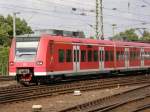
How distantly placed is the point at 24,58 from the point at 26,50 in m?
0.44

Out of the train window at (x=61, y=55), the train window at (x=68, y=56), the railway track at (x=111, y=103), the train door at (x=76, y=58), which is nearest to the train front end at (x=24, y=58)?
the train window at (x=61, y=55)

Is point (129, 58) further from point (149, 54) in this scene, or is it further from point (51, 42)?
point (51, 42)

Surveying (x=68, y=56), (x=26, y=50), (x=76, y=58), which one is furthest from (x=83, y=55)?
(x=26, y=50)

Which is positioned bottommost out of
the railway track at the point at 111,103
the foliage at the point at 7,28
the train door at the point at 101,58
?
the railway track at the point at 111,103

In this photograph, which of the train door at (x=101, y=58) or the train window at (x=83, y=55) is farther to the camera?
the train door at (x=101, y=58)

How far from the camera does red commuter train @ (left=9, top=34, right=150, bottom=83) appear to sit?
2488 cm

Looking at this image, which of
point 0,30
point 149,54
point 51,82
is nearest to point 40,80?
point 51,82

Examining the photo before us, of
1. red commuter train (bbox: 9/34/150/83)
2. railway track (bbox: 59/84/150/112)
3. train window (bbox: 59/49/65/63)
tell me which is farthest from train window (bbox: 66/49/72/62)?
railway track (bbox: 59/84/150/112)

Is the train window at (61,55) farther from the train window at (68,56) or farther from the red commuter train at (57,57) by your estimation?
the train window at (68,56)

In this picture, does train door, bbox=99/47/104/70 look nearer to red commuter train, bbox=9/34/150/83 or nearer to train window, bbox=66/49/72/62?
red commuter train, bbox=9/34/150/83

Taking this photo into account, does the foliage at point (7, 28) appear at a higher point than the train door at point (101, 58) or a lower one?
higher

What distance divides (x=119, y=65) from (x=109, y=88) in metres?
11.4

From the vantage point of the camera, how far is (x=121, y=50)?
36.0m

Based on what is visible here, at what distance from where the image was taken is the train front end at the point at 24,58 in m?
24.8
